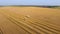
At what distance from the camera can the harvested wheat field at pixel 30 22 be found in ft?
2.00

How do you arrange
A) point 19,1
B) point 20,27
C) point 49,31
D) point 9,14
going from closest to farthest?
point 49,31 < point 20,27 < point 9,14 < point 19,1

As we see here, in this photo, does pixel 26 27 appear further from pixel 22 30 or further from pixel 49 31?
pixel 49 31

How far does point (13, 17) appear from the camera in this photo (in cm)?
77

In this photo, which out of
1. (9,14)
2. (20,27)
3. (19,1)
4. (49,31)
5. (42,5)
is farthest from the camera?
(19,1)

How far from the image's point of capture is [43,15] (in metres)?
0.69

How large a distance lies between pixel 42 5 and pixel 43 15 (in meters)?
0.26

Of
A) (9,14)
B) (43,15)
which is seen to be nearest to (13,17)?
(9,14)

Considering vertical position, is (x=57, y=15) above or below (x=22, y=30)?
above

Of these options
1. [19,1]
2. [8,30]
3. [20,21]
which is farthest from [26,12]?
[19,1]

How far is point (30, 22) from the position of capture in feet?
2.24

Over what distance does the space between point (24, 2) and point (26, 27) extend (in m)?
0.41

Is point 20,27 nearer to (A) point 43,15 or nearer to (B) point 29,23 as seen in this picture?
(B) point 29,23

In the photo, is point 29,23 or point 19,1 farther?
point 19,1

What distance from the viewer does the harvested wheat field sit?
611mm
